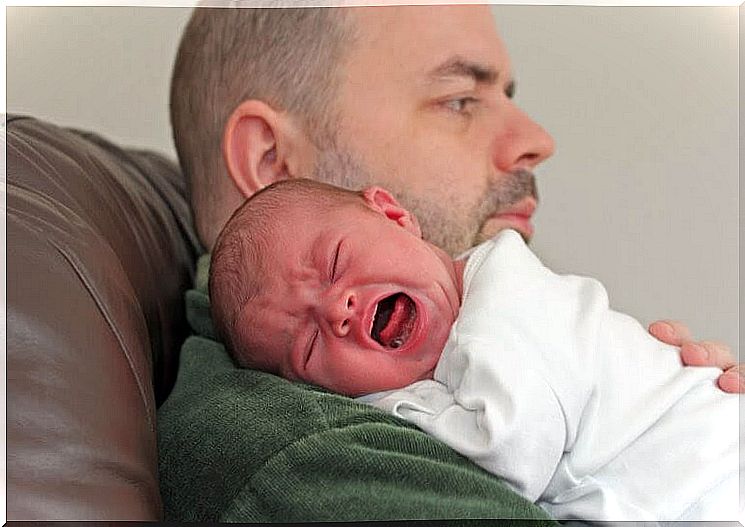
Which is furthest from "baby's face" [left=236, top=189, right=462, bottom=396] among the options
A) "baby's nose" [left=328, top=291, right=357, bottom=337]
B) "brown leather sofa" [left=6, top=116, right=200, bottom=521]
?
"brown leather sofa" [left=6, top=116, right=200, bottom=521]

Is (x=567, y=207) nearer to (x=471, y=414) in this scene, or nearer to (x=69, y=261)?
(x=471, y=414)

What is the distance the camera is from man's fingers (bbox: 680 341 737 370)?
1158mm

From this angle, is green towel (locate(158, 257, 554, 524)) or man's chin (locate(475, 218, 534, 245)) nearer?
green towel (locate(158, 257, 554, 524))

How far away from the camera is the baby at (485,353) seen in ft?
3.31

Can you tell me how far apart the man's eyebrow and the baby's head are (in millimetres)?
490

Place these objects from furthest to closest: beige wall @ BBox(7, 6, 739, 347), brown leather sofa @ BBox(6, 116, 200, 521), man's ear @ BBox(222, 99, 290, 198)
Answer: beige wall @ BBox(7, 6, 739, 347) < man's ear @ BBox(222, 99, 290, 198) < brown leather sofa @ BBox(6, 116, 200, 521)

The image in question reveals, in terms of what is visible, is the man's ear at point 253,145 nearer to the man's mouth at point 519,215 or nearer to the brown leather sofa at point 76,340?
the brown leather sofa at point 76,340

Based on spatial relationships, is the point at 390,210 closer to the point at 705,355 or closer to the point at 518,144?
the point at 705,355

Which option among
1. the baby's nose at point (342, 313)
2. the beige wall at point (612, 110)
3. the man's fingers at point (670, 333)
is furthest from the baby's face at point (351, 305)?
the beige wall at point (612, 110)

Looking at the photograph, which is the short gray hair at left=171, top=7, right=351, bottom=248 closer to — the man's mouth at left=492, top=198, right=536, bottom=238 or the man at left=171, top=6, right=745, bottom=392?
the man at left=171, top=6, right=745, bottom=392

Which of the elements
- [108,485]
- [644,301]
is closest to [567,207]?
[644,301]

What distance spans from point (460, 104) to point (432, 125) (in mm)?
67

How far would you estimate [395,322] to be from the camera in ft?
3.72

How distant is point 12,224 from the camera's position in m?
0.97
